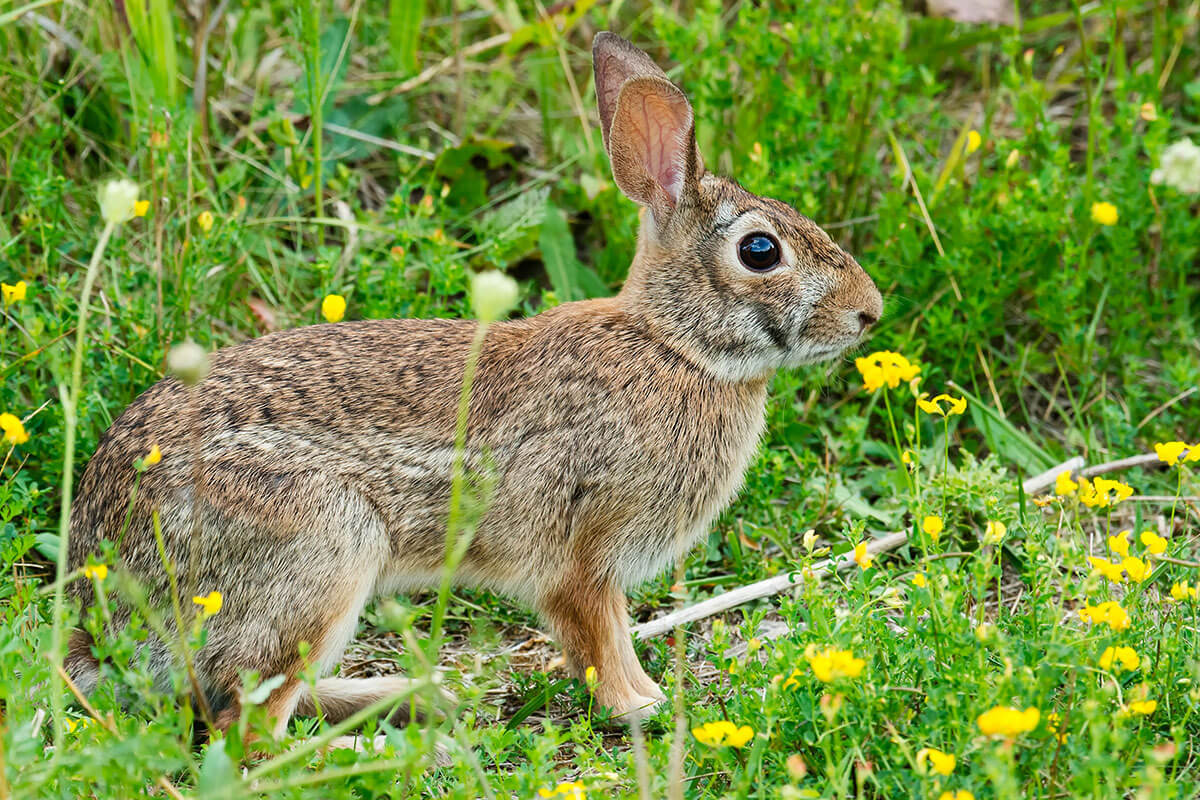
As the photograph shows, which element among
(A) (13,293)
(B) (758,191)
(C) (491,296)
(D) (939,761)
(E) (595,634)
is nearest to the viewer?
(C) (491,296)

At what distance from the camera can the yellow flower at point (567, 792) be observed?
9.29 feet

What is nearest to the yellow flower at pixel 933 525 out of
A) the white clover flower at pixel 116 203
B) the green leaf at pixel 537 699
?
the green leaf at pixel 537 699

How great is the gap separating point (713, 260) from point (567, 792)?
5.63 ft

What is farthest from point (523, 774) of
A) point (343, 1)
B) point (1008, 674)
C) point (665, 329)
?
point (343, 1)

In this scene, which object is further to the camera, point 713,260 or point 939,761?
point 713,260

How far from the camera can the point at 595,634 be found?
12.9 feet

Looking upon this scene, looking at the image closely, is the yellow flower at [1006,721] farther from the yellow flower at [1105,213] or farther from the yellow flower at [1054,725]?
the yellow flower at [1105,213]

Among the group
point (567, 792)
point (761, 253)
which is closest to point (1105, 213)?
point (761, 253)

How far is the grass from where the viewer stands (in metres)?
3.21

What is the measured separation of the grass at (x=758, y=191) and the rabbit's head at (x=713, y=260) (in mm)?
410

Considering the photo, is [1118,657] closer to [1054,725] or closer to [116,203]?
[1054,725]

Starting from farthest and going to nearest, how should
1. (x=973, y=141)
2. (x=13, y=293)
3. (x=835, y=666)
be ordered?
(x=973, y=141), (x=13, y=293), (x=835, y=666)

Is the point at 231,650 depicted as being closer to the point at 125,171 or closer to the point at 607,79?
the point at 607,79

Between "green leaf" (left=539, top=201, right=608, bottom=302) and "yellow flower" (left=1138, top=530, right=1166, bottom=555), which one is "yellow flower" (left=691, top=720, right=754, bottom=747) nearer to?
"yellow flower" (left=1138, top=530, right=1166, bottom=555)
